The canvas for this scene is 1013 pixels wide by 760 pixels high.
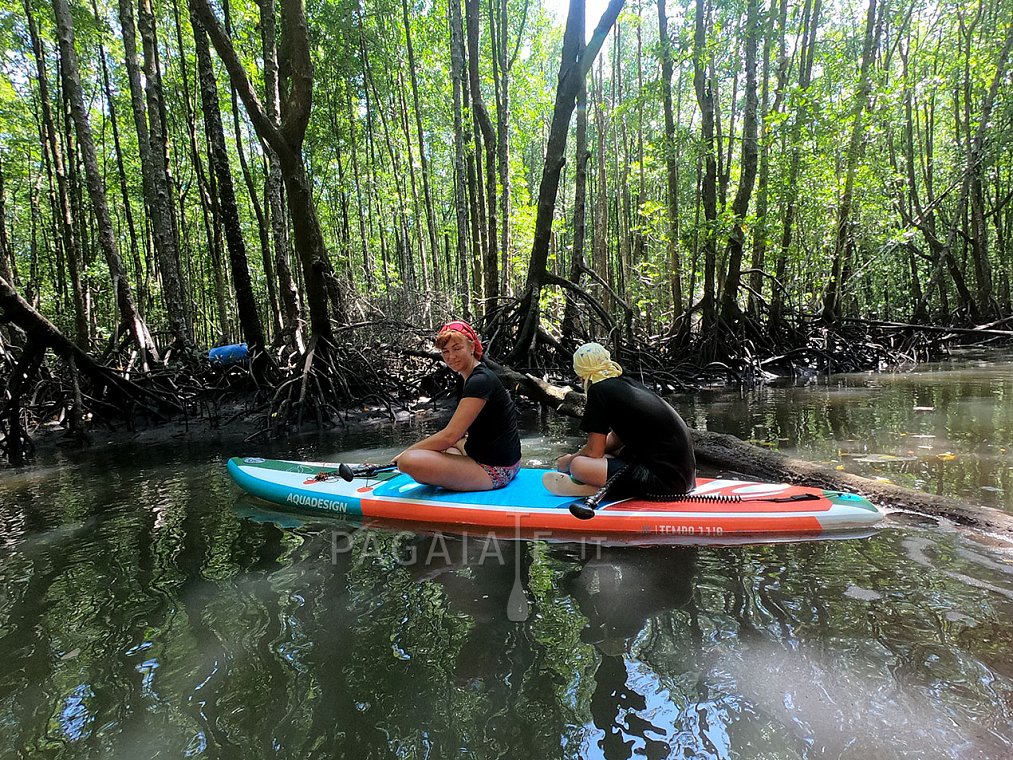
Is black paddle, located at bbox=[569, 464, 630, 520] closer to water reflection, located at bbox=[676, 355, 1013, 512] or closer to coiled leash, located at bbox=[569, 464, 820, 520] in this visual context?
coiled leash, located at bbox=[569, 464, 820, 520]

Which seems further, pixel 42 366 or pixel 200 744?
pixel 42 366

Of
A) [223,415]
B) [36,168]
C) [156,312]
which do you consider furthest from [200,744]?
[156,312]

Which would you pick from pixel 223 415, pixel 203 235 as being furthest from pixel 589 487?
pixel 203 235

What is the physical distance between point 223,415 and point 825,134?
10883mm

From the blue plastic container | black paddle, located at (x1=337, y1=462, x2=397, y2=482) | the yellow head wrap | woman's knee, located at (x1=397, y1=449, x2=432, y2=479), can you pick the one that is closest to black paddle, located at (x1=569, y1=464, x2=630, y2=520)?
the yellow head wrap

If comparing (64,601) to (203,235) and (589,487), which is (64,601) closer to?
(589,487)

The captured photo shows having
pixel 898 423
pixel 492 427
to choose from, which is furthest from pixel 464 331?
pixel 898 423

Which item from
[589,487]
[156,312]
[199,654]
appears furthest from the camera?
[156,312]

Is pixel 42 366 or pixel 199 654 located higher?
A: pixel 42 366

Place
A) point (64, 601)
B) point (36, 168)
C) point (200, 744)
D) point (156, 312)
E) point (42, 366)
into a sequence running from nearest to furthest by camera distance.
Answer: point (200, 744)
point (64, 601)
point (42, 366)
point (36, 168)
point (156, 312)

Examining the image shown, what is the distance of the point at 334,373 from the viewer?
299 inches

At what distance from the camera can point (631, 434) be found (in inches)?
125

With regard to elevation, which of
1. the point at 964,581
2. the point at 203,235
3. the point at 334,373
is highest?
the point at 203,235

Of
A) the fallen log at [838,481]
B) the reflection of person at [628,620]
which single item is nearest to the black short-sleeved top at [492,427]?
the reflection of person at [628,620]
